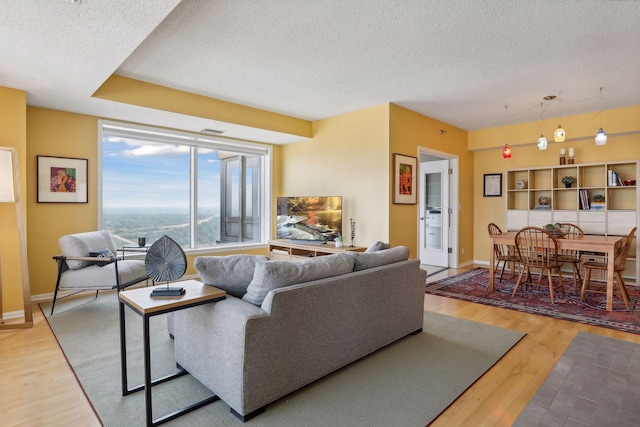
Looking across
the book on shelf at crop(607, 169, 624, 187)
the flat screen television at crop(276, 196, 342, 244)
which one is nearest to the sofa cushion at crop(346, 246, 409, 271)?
the flat screen television at crop(276, 196, 342, 244)

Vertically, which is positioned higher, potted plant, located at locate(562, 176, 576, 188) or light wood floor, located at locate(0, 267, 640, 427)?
potted plant, located at locate(562, 176, 576, 188)

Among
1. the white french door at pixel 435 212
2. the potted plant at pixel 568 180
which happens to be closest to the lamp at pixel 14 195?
the white french door at pixel 435 212

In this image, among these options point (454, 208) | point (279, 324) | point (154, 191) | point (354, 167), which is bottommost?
point (279, 324)

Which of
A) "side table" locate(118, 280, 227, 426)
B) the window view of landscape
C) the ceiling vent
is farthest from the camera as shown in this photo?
the ceiling vent

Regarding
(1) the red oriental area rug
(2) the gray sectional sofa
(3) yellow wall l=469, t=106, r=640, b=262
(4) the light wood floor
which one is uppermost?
(3) yellow wall l=469, t=106, r=640, b=262

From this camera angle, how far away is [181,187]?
557 centimetres

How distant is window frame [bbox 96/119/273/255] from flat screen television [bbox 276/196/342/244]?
764 millimetres

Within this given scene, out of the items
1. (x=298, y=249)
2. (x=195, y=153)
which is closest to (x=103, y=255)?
(x=195, y=153)

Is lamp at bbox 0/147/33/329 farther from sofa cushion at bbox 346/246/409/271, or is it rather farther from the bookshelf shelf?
the bookshelf shelf

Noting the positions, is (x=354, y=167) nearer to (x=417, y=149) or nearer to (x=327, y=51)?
(x=417, y=149)

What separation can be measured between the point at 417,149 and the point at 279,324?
4.13 metres

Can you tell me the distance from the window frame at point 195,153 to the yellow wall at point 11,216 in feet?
3.44

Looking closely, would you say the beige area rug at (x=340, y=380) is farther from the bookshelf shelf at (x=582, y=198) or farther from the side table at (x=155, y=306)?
the bookshelf shelf at (x=582, y=198)

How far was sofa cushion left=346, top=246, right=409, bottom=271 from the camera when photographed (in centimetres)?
268
